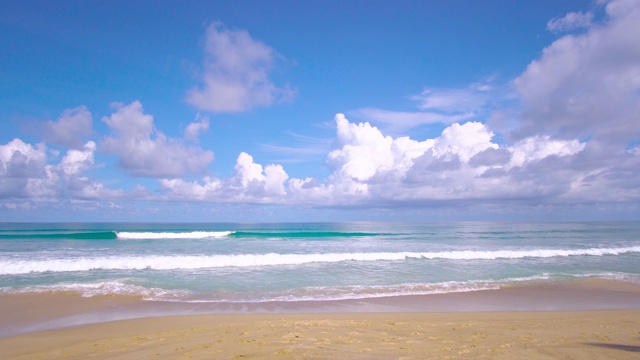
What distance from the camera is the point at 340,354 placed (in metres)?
5.64

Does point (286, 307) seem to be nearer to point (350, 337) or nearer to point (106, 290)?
point (350, 337)

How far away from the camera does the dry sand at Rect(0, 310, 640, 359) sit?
5.86 meters

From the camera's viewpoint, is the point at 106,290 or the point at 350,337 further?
the point at 106,290

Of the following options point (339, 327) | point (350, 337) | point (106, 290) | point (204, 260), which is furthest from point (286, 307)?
point (204, 260)

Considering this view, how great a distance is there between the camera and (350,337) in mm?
6930

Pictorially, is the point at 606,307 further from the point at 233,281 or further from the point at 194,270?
the point at 194,270

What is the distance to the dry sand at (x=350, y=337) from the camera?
231 inches

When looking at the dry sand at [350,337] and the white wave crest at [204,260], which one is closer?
the dry sand at [350,337]

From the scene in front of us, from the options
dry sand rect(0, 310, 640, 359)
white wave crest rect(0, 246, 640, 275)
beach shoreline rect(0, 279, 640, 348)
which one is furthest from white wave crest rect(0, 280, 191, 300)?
white wave crest rect(0, 246, 640, 275)

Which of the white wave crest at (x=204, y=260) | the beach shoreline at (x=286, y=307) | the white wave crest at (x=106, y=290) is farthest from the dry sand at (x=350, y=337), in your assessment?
the white wave crest at (x=204, y=260)

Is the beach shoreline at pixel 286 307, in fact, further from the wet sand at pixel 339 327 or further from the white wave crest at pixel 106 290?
the white wave crest at pixel 106 290

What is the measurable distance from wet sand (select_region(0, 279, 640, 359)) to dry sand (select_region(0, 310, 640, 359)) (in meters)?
0.02

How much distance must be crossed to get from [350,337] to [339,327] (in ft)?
3.34

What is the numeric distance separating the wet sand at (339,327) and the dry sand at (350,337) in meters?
0.02
